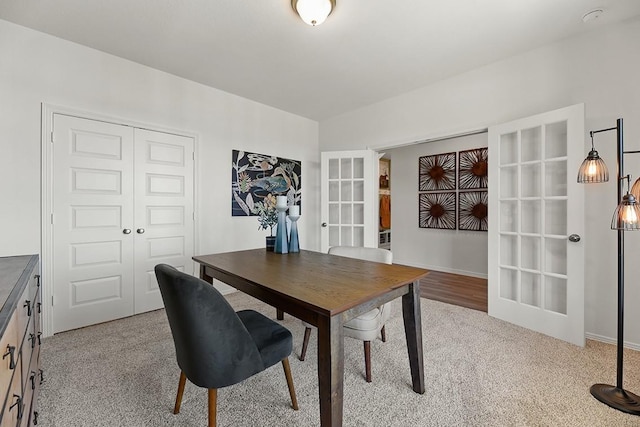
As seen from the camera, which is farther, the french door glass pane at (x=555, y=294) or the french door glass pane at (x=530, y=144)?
the french door glass pane at (x=530, y=144)

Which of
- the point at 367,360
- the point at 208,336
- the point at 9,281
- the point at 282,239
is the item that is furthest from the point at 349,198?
the point at 9,281

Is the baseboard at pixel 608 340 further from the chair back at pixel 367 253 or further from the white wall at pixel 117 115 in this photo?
the white wall at pixel 117 115

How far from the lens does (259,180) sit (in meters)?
3.90

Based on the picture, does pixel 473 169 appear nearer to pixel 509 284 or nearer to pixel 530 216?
pixel 530 216

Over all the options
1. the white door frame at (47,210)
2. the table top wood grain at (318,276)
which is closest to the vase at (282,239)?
the table top wood grain at (318,276)

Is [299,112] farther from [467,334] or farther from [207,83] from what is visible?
[467,334]

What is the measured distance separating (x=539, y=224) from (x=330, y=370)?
8.09ft

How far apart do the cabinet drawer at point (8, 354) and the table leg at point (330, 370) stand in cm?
96

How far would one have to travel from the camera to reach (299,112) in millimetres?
4270

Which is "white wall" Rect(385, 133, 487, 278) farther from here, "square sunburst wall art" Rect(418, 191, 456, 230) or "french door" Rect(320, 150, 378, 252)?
"french door" Rect(320, 150, 378, 252)

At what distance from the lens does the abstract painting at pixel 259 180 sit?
367 centimetres

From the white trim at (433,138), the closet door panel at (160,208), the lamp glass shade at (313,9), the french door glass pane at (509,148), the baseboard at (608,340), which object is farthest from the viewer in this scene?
the white trim at (433,138)

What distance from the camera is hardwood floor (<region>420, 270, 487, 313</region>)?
333 centimetres

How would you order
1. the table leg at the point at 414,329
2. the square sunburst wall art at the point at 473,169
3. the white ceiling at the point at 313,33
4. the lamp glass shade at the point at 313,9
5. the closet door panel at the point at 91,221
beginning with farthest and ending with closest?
the square sunburst wall art at the point at 473,169
the closet door panel at the point at 91,221
the white ceiling at the point at 313,33
the lamp glass shade at the point at 313,9
the table leg at the point at 414,329
